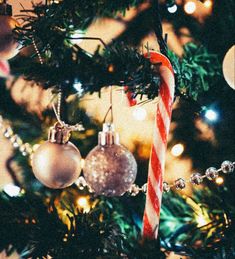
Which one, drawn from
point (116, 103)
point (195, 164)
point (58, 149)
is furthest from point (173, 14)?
point (58, 149)

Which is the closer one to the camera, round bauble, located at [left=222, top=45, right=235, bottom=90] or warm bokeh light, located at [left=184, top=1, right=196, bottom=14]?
round bauble, located at [left=222, top=45, right=235, bottom=90]

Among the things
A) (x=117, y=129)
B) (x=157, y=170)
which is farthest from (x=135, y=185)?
(x=117, y=129)

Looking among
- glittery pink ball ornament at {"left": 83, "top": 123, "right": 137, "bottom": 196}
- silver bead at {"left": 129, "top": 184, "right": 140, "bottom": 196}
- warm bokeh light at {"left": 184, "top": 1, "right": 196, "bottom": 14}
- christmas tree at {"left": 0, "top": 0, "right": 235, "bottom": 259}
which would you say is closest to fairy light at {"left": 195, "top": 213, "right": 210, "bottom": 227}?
christmas tree at {"left": 0, "top": 0, "right": 235, "bottom": 259}

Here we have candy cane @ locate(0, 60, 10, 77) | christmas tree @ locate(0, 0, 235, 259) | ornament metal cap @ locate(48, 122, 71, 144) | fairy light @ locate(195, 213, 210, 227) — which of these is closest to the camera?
christmas tree @ locate(0, 0, 235, 259)

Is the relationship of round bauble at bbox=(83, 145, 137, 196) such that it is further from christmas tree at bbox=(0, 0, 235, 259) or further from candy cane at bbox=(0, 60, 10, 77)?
candy cane at bbox=(0, 60, 10, 77)

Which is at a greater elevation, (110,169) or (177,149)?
(177,149)

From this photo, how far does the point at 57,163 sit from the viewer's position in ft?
2.40

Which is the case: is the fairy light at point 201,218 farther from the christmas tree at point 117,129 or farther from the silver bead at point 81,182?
the silver bead at point 81,182

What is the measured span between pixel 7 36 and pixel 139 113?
1.29 ft

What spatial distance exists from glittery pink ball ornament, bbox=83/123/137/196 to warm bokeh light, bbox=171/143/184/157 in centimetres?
37

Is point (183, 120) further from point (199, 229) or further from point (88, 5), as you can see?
point (88, 5)

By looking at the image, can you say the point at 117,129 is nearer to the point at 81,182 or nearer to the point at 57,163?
the point at 81,182

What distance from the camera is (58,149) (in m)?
0.75

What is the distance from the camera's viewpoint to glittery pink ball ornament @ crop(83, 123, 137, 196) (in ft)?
2.18
